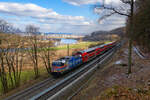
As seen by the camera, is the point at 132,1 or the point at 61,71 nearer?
the point at 132,1

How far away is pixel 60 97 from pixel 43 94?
1.56m

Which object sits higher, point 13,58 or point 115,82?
point 13,58

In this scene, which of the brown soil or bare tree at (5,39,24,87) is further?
bare tree at (5,39,24,87)

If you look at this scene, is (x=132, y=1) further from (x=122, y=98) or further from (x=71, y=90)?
(x=71, y=90)

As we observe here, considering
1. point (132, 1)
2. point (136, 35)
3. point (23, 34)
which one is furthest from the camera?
point (23, 34)

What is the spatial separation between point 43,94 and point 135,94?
7.47 meters

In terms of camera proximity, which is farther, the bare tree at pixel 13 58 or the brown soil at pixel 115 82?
the bare tree at pixel 13 58

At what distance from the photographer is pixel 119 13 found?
502 inches

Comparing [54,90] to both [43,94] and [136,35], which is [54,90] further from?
[136,35]

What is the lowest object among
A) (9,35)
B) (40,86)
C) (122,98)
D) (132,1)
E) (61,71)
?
(40,86)

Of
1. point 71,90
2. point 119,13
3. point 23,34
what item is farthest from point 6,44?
point 119,13

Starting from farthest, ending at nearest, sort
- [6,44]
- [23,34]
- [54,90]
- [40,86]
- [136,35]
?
1. [23,34]
2. [6,44]
3. [40,86]
4. [136,35]
5. [54,90]

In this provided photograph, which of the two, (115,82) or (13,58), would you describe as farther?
(13,58)

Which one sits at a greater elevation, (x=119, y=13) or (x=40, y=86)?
(x=119, y=13)
